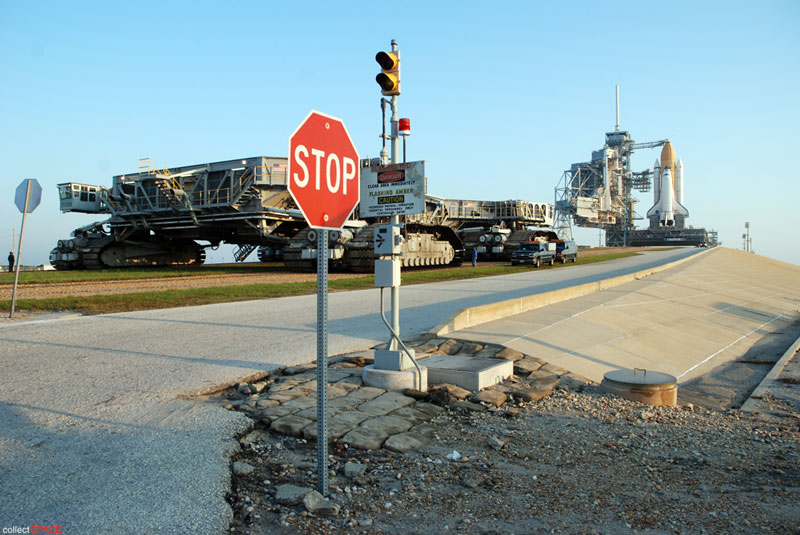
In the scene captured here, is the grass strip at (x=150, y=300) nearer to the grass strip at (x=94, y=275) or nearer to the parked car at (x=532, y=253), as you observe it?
the grass strip at (x=94, y=275)

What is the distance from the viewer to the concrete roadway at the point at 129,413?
3.08 meters

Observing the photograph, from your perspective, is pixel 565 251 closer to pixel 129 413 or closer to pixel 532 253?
pixel 532 253

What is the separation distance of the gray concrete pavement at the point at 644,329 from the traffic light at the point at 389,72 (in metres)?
4.27

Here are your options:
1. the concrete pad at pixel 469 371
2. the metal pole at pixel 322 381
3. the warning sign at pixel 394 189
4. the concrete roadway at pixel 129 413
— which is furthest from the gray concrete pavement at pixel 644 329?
the metal pole at pixel 322 381

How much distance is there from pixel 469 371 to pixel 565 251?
37324 mm

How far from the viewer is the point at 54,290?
16.5 meters

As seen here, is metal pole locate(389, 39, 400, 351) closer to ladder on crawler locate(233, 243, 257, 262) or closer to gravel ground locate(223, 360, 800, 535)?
Result: gravel ground locate(223, 360, 800, 535)

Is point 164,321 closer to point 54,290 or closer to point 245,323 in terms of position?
point 245,323

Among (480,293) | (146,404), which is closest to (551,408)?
(146,404)

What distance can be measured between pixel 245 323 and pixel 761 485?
8.36 metres

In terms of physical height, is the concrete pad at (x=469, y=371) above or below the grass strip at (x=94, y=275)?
above

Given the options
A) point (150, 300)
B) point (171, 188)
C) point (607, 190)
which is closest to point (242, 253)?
point (171, 188)

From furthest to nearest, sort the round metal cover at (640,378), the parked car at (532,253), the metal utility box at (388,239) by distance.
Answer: the parked car at (532,253), the round metal cover at (640,378), the metal utility box at (388,239)

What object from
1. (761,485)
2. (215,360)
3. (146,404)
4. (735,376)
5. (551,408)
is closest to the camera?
(761,485)
